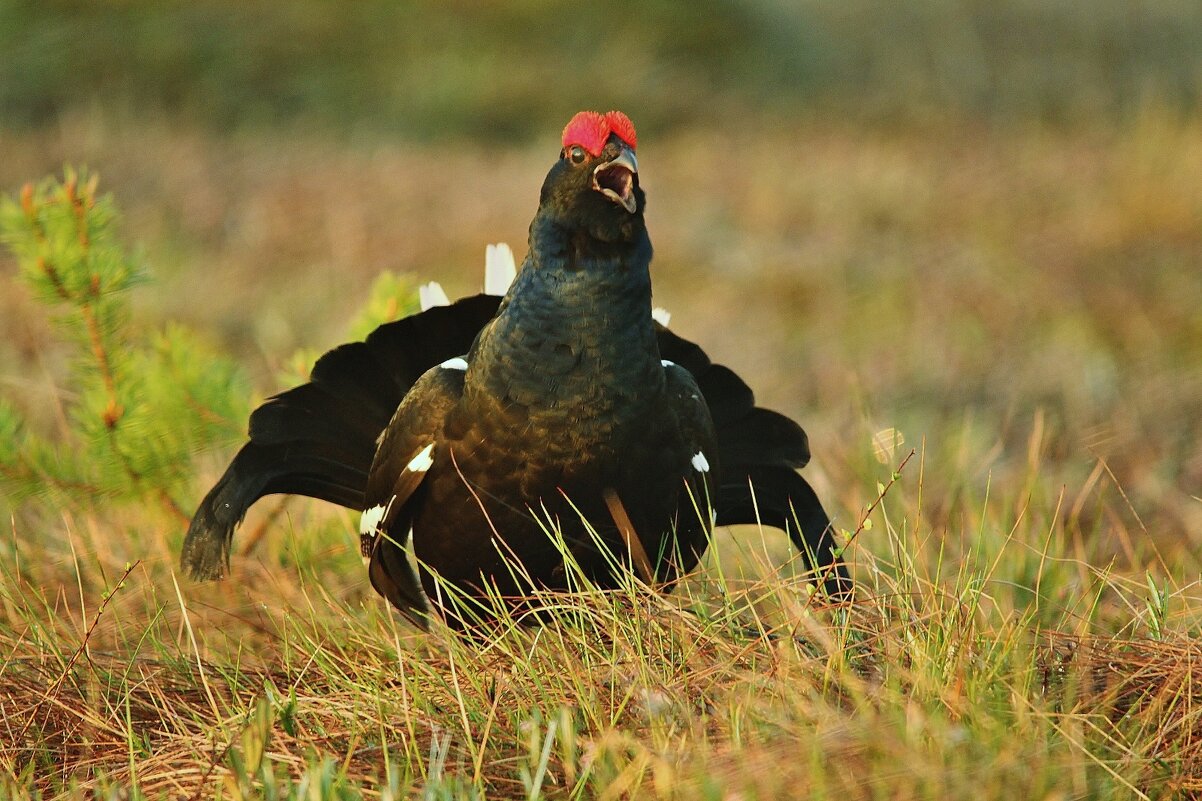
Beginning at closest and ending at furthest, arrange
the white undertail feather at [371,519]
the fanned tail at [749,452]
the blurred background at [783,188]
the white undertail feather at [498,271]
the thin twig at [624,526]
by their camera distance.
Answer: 1. the thin twig at [624,526]
2. the white undertail feather at [371,519]
3. the fanned tail at [749,452]
4. the white undertail feather at [498,271]
5. the blurred background at [783,188]

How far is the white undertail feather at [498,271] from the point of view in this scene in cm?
331

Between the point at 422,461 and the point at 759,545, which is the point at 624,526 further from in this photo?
the point at 759,545

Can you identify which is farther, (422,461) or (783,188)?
(783,188)

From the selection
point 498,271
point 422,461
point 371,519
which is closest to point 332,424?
point 371,519

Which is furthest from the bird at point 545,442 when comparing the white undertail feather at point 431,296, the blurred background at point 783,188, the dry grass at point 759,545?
the blurred background at point 783,188

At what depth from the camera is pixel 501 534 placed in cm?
265

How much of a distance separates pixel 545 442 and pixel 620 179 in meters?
0.54

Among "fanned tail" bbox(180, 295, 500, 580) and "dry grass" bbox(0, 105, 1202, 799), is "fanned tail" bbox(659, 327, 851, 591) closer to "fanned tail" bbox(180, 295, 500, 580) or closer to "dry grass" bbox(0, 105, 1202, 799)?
"dry grass" bbox(0, 105, 1202, 799)

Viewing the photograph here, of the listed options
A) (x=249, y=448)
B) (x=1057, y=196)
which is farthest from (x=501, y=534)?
(x=1057, y=196)

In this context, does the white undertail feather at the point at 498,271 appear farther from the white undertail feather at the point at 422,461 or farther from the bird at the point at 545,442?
the white undertail feather at the point at 422,461

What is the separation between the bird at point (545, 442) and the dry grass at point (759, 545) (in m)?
0.13

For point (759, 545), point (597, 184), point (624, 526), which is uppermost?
point (597, 184)

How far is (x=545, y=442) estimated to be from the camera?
2570mm

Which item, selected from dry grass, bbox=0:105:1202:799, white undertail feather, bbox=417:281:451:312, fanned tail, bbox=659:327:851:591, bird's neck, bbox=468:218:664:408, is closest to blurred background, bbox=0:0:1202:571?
dry grass, bbox=0:105:1202:799
